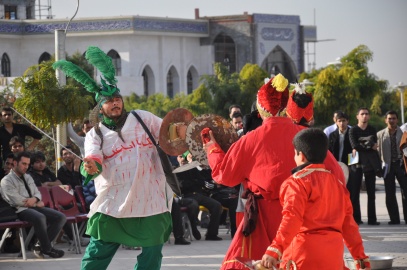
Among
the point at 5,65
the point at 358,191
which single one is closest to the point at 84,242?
the point at 358,191

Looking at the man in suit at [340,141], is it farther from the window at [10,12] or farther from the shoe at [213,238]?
the window at [10,12]

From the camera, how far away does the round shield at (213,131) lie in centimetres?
796

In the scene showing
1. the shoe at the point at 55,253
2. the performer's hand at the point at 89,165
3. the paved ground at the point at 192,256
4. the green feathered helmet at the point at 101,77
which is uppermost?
the green feathered helmet at the point at 101,77

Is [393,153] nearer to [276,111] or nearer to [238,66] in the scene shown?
[276,111]

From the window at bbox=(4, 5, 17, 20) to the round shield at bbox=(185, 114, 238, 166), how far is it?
186 ft

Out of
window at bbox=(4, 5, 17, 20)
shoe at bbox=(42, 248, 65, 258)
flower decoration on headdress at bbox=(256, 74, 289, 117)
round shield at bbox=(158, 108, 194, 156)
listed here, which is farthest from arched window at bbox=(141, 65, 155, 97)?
flower decoration on headdress at bbox=(256, 74, 289, 117)

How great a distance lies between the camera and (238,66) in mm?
61750

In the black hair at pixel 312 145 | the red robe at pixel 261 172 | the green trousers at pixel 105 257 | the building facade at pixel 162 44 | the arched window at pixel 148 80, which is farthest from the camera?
the arched window at pixel 148 80

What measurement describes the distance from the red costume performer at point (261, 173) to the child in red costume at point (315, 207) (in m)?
0.67

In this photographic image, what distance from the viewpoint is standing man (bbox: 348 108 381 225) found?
15.4 m

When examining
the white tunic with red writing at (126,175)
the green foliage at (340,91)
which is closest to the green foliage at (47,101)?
the white tunic with red writing at (126,175)

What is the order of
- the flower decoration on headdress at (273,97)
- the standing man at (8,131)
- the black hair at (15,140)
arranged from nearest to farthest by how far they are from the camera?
the flower decoration on headdress at (273,97)
the black hair at (15,140)
the standing man at (8,131)

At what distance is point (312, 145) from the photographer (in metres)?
6.51

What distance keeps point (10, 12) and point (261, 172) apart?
191 ft
